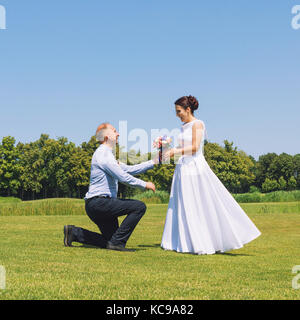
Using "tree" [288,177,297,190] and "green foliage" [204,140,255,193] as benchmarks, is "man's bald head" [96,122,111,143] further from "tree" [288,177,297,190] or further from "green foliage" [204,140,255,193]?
"tree" [288,177,297,190]

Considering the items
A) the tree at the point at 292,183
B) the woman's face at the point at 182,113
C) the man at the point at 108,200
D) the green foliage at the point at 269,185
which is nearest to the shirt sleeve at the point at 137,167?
the man at the point at 108,200

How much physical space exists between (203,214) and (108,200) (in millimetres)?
1718

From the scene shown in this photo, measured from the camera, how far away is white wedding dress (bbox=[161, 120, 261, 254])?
25.1ft

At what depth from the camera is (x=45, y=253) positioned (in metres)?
7.30

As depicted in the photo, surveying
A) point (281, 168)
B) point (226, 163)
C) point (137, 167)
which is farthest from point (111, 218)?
point (281, 168)

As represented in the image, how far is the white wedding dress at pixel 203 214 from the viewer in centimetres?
766

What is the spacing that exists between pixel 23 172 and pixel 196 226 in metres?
73.0

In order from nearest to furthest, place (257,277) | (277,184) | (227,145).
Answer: (257,277), (227,145), (277,184)

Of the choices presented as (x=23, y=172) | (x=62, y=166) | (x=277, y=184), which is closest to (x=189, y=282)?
(x=62, y=166)

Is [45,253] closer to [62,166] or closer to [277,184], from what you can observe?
[62,166]

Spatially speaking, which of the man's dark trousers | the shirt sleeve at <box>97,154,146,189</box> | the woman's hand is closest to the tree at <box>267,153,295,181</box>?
the woman's hand

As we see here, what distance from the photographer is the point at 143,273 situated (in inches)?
215

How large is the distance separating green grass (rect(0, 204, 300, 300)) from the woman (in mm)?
315

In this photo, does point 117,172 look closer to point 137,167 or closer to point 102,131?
point 137,167
